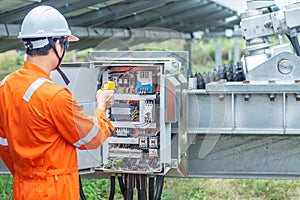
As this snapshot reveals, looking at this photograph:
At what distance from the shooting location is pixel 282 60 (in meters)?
4.62

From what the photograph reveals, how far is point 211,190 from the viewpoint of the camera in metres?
7.49

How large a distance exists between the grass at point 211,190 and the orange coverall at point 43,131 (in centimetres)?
330

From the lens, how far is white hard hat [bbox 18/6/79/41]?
139 inches

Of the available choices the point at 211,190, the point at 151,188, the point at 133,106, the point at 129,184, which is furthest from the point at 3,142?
the point at 211,190

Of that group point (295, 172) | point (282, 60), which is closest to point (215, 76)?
point (282, 60)

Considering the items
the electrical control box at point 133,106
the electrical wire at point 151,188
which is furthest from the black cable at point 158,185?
the electrical control box at point 133,106

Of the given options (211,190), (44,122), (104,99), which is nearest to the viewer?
(44,122)

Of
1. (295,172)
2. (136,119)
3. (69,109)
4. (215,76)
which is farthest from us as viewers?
(215,76)

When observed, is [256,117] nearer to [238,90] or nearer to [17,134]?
[238,90]

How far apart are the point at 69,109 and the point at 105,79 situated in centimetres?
85

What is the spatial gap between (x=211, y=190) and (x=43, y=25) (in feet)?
14.4

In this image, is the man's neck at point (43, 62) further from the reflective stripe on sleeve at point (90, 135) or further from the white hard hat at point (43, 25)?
the reflective stripe on sleeve at point (90, 135)

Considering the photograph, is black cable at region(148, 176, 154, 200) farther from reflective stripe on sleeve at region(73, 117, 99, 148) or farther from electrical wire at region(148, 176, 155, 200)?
reflective stripe on sleeve at region(73, 117, 99, 148)

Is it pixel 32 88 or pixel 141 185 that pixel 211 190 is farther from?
pixel 32 88
